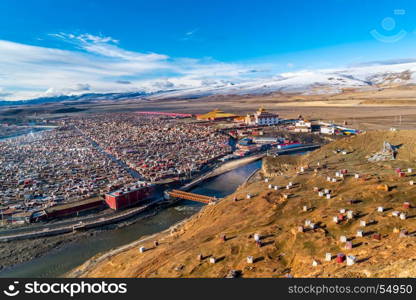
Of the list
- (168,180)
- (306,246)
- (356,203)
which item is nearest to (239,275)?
(306,246)

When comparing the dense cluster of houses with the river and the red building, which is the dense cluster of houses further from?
the river

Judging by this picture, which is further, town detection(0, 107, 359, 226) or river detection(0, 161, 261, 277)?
town detection(0, 107, 359, 226)

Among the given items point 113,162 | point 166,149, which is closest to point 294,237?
point 113,162

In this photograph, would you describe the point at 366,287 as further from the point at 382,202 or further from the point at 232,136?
the point at 232,136

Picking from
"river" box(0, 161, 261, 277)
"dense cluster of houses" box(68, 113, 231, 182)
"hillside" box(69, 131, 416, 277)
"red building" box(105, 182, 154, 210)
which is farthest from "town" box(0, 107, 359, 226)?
"hillside" box(69, 131, 416, 277)

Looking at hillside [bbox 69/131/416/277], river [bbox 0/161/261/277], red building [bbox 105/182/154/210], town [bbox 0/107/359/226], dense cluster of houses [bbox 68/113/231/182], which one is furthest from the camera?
dense cluster of houses [bbox 68/113/231/182]

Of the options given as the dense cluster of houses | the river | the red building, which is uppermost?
the dense cluster of houses
